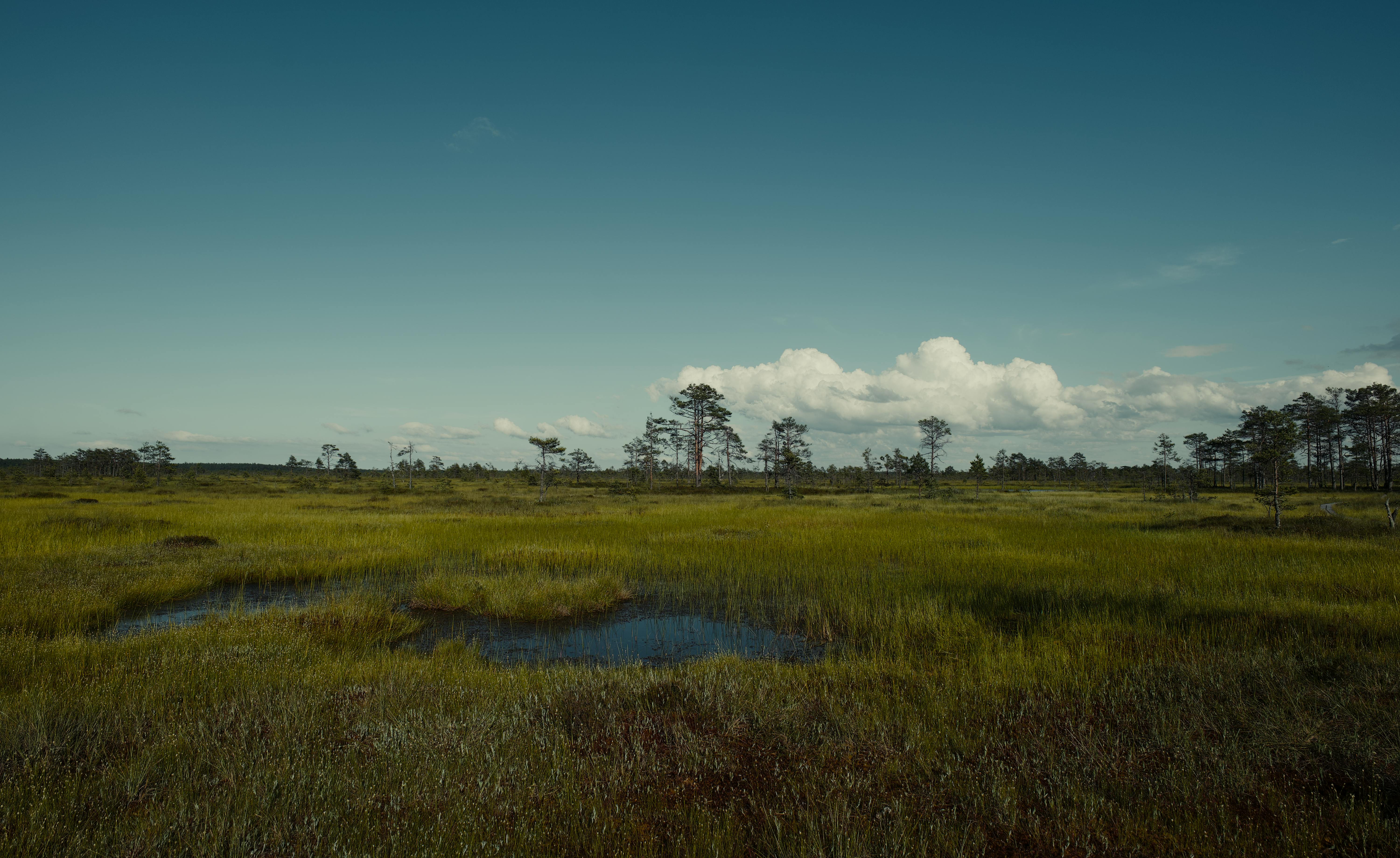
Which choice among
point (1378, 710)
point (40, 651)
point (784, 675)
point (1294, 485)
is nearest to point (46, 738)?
point (40, 651)

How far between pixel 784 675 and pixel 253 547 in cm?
1621

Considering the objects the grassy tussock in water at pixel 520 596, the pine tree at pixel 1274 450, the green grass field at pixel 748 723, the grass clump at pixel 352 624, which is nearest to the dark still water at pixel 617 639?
the grassy tussock in water at pixel 520 596

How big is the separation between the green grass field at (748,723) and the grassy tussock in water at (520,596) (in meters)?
0.07

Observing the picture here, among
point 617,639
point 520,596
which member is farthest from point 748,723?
point 520,596

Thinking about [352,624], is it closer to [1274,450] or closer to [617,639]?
[617,639]

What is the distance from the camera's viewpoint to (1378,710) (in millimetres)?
4613

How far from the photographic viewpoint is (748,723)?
493 cm

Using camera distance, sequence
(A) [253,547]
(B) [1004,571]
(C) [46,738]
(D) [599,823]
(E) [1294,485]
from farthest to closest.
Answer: (E) [1294,485]
(A) [253,547]
(B) [1004,571]
(C) [46,738]
(D) [599,823]

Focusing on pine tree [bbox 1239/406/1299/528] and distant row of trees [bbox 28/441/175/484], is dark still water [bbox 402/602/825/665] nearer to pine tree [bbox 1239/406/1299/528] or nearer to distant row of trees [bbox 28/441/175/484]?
pine tree [bbox 1239/406/1299/528]

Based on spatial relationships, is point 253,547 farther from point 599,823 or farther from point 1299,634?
point 1299,634

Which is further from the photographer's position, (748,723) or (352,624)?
(352,624)

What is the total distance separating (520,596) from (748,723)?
276 inches

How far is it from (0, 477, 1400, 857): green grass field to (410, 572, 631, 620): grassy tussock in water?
68mm

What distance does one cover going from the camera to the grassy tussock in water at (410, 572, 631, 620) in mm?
10445
